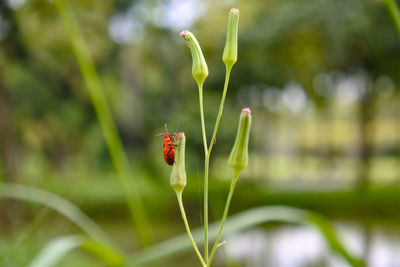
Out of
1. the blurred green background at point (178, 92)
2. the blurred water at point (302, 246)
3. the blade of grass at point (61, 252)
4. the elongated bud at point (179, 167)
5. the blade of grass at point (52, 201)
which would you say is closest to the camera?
the elongated bud at point (179, 167)

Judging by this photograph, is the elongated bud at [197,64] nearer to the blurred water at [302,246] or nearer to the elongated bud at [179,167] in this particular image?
the elongated bud at [179,167]

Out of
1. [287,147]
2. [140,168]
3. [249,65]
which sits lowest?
[140,168]

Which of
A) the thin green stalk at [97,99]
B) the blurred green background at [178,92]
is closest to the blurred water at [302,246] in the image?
the blurred green background at [178,92]

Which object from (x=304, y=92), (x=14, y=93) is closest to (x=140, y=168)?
(x=14, y=93)

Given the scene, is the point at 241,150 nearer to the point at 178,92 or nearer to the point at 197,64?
the point at 197,64

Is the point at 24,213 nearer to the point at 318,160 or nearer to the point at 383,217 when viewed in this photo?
the point at 383,217
